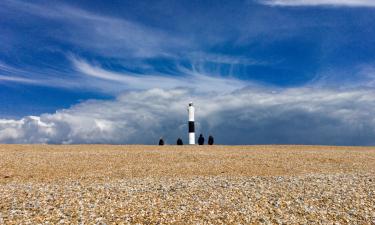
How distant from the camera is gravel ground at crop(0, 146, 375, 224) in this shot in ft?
37.7

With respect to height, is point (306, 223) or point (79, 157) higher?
point (79, 157)

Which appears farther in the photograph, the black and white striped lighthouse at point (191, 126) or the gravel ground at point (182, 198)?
the black and white striped lighthouse at point (191, 126)

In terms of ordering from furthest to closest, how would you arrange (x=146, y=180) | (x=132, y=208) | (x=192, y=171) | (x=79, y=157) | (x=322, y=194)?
(x=79, y=157)
(x=192, y=171)
(x=146, y=180)
(x=322, y=194)
(x=132, y=208)

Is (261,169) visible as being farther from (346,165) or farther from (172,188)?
(172,188)

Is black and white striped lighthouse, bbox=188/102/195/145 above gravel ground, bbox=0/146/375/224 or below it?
above

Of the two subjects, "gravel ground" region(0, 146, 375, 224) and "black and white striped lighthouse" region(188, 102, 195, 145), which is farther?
"black and white striped lighthouse" region(188, 102, 195, 145)

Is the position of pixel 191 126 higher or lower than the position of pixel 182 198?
higher

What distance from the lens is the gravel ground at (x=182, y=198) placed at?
11.5 metres

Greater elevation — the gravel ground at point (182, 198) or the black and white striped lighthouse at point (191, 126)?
the black and white striped lighthouse at point (191, 126)

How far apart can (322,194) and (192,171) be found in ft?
26.9

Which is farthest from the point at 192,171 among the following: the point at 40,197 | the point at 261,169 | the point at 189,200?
the point at 40,197

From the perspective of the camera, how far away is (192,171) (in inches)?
836

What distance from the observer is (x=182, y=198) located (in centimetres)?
1349

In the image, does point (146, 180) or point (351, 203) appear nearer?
point (351, 203)
